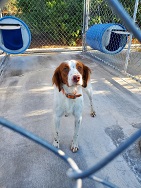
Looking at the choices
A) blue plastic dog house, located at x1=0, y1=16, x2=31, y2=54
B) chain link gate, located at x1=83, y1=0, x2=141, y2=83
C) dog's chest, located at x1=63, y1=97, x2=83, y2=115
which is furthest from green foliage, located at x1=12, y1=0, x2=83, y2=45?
dog's chest, located at x1=63, y1=97, x2=83, y2=115

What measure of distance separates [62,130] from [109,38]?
2.97m

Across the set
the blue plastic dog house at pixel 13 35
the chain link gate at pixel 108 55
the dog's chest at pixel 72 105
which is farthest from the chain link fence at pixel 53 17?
the dog's chest at pixel 72 105

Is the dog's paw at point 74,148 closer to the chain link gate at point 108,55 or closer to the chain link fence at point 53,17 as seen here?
the chain link gate at point 108,55

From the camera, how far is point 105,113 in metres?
2.82

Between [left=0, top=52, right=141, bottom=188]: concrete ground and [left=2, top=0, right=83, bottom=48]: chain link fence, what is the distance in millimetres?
3389

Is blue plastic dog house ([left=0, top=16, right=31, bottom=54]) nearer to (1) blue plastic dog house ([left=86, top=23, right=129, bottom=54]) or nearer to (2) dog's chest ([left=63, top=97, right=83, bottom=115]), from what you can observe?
(1) blue plastic dog house ([left=86, top=23, right=129, bottom=54])

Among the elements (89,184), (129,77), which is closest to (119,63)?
(129,77)

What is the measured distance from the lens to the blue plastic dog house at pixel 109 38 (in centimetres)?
428

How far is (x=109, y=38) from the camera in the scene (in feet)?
15.1

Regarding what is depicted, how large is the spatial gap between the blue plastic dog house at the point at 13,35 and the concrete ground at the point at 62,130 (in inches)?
22.9

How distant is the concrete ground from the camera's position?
178cm

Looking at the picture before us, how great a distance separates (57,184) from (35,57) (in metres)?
4.66

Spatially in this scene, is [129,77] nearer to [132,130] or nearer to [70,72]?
[132,130]

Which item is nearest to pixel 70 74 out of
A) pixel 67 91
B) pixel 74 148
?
pixel 67 91
